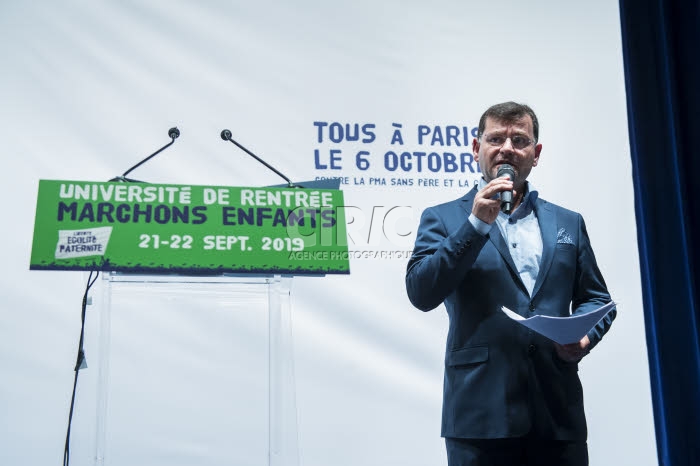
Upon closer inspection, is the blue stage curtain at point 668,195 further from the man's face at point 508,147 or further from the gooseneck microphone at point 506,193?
the gooseneck microphone at point 506,193

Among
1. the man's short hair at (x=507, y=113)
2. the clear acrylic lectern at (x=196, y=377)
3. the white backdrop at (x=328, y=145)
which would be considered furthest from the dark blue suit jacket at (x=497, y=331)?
the white backdrop at (x=328, y=145)

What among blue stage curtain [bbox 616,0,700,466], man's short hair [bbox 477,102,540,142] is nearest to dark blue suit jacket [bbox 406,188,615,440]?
man's short hair [bbox 477,102,540,142]

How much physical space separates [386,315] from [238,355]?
72cm

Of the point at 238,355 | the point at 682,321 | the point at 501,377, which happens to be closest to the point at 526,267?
the point at 501,377

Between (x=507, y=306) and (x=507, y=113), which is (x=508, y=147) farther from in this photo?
(x=507, y=306)

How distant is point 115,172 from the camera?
2707 millimetres

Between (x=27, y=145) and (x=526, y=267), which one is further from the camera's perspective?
(x=27, y=145)

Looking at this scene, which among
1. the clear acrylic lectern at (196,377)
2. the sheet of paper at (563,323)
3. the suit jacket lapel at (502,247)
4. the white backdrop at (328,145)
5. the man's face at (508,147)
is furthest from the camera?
the white backdrop at (328,145)

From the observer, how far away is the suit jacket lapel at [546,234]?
6.20ft

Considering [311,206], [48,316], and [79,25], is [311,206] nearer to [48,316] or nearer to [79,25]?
[48,316]

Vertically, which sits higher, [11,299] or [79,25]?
[79,25]

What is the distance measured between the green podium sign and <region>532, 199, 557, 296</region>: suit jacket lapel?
553 mm

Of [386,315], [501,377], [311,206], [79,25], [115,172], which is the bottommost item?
[501,377]

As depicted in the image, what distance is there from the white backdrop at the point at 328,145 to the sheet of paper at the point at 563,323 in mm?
1135
